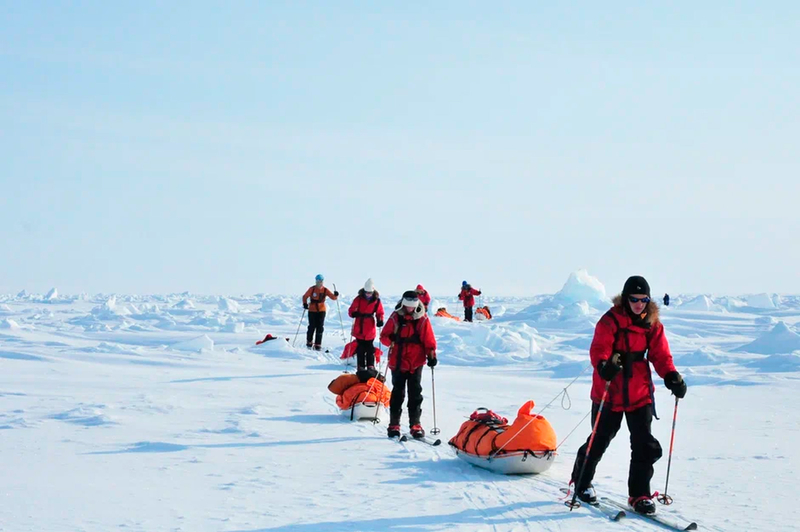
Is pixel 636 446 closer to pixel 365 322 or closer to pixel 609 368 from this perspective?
pixel 609 368

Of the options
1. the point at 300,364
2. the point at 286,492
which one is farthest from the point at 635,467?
the point at 300,364

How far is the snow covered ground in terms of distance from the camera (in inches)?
176

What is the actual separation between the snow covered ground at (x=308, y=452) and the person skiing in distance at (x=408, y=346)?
17.1 inches

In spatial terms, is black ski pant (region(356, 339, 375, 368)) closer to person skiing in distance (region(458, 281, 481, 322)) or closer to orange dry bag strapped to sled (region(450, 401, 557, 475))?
orange dry bag strapped to sled (region(450, 401, 557, 475))

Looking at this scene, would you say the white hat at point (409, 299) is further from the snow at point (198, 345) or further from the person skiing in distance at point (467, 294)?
the person skiing in distance at point (467, 294)

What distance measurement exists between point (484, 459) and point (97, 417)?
4070 mm

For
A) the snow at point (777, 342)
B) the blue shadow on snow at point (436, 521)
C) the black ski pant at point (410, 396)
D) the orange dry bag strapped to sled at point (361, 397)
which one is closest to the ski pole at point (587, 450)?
the blue shadow on snow at point (436, 521)

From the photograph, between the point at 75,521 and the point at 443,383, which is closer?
the point at 75,521

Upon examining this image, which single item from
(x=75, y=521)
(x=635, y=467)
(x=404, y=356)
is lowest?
(x=75, y=521)

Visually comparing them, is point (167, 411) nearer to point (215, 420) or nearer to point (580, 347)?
point (215, 420)

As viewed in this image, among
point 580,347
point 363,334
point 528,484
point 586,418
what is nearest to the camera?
point 528,484

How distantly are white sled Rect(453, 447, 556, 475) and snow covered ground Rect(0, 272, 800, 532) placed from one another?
103mm

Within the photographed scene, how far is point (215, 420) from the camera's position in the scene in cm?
787

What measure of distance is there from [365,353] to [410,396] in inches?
173
